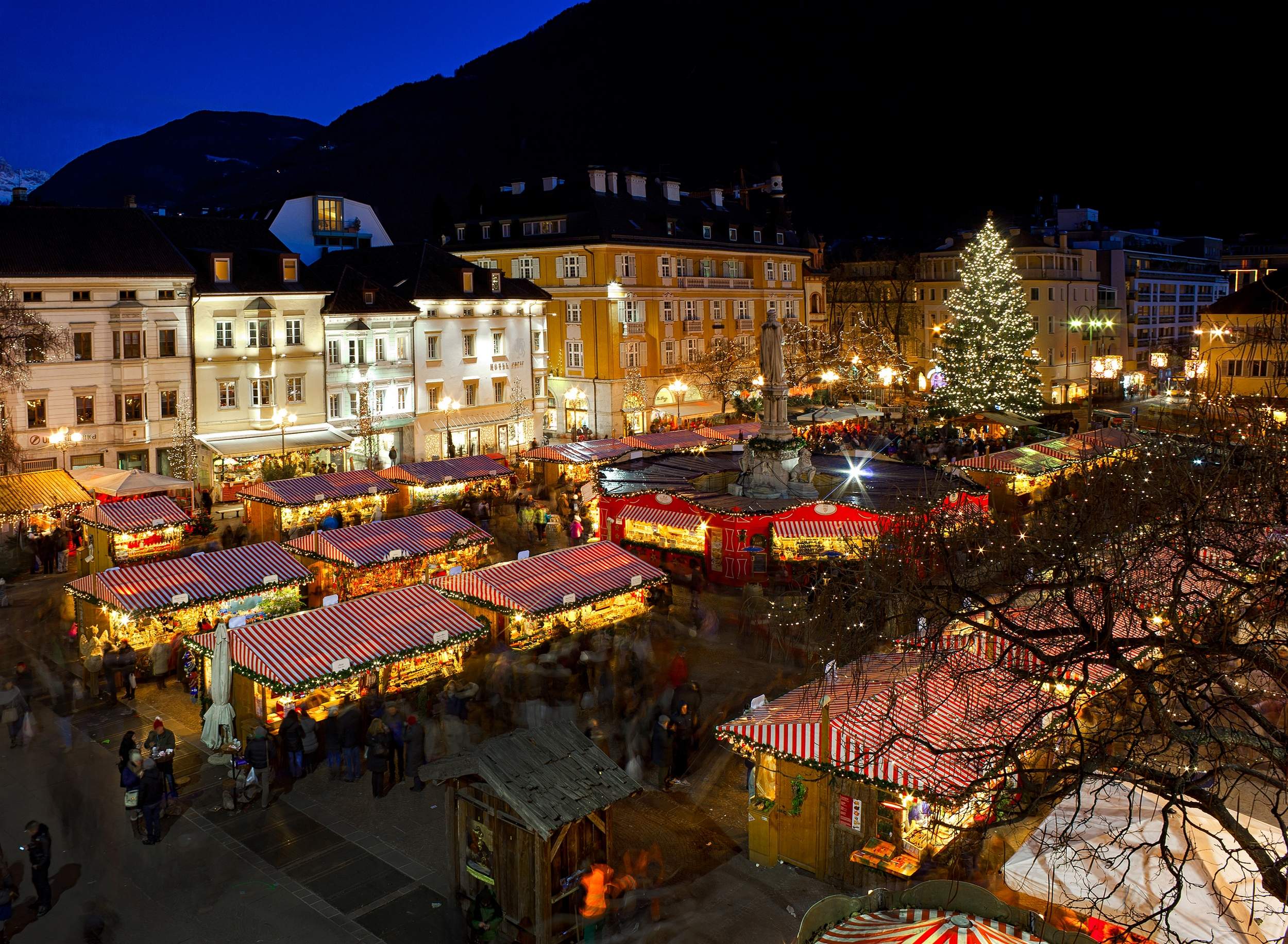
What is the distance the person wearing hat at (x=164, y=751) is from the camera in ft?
46.5

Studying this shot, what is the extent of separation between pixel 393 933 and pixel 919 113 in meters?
137

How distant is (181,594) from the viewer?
65.5ft

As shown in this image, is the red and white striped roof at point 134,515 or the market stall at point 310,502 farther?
the market stall at point 310,502

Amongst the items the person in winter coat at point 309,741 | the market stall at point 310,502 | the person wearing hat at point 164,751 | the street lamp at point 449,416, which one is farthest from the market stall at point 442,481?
the person wearing hat at point 164,751

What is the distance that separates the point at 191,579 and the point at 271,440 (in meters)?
18.2

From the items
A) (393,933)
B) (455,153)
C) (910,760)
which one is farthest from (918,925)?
(455,153)

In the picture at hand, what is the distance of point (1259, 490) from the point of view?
9625 mm

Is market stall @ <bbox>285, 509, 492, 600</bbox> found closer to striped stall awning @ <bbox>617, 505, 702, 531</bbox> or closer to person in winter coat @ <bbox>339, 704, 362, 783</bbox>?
striped stall awning @ <bbox>617, 505, 702, 531</bbox>

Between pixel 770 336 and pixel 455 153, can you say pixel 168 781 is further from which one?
pixel 455 153

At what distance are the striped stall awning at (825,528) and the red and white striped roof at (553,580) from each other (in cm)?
477

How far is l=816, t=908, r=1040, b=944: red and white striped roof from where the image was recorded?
24.9ft

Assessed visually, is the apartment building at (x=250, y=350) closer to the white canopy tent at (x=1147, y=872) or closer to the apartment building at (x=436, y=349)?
the apartment building at (x=436, y=349)

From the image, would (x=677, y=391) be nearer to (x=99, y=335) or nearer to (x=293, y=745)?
(x=99, y=335)

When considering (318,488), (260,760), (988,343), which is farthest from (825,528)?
(988,343)
